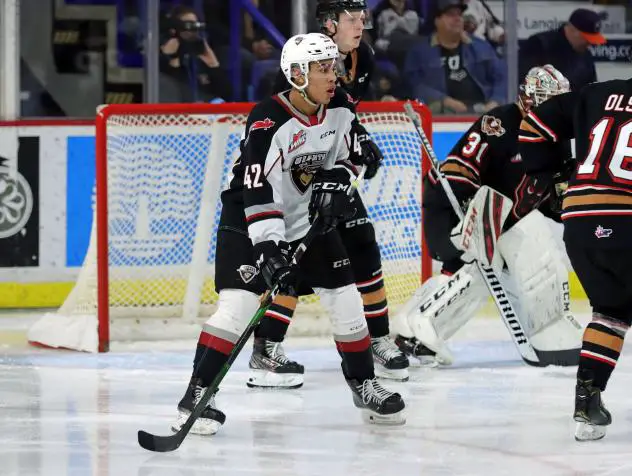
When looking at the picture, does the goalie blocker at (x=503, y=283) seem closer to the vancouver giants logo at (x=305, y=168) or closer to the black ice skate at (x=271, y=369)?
the black ice skate at (x=271, y=369)

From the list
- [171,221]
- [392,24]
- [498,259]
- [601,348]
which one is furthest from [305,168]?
[392,24]

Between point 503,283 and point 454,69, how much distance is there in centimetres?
192

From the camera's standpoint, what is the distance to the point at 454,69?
21.4 ft

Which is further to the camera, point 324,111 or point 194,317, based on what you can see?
point 194,317

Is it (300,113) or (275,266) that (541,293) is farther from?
(275,266)

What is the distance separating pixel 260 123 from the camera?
11.9ft

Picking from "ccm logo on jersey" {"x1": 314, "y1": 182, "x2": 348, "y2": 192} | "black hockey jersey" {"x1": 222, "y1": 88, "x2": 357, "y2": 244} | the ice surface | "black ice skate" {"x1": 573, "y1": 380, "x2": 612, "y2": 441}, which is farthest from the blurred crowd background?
"black ice skate" {"x1": 573, "y1": 380, "x2": 612, "y2": 441}

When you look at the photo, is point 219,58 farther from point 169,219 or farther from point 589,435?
point 589,435

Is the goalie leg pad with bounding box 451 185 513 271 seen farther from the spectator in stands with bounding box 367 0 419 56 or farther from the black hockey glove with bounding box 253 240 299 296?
the spectator in stands with bounding box 367 0 419 56

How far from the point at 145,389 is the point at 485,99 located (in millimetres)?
2680

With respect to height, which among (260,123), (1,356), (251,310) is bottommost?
(1,356)

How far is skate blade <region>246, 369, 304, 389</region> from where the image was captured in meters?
4.43

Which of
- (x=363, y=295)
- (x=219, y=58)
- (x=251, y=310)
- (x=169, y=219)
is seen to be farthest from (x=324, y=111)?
(x=219, y=58)

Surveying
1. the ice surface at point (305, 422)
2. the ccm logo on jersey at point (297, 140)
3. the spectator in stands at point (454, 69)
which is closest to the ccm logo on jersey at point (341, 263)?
the ccm logo on jersey at point (297, 140)
